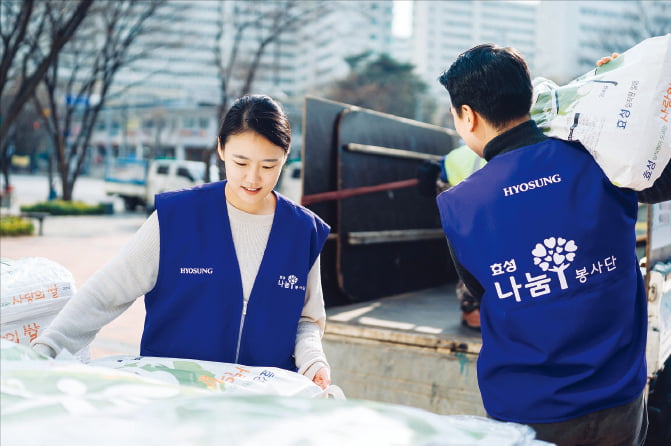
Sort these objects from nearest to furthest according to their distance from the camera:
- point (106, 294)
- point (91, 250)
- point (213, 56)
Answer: point (106, 294), point (91, 250), point (213, 56)

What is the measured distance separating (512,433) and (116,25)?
1871 centimetres

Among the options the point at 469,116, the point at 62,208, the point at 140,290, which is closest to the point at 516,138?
the point at 469,116

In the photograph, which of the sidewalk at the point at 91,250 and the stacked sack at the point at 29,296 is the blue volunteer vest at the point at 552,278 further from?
the sidewalk at the point at 91,250

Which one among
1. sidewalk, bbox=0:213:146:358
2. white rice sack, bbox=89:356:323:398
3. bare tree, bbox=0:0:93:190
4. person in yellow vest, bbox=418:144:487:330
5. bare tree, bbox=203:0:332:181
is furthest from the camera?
bare tree, bbox=203:0:332:181

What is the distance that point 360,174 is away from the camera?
4.69 metres

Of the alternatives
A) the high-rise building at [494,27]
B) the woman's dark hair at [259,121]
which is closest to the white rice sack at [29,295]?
the woman's dark hair at [259,121]

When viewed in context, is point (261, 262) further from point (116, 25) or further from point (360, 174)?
point (116, 25)

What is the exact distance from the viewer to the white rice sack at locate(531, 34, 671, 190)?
61.4 inches

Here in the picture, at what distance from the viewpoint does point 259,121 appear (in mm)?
1901

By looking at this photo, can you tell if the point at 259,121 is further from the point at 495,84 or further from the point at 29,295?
the point at 29,295

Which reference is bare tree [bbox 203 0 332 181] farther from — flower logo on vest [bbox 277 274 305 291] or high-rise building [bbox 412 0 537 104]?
high-rise building [bbox 412 0 537 104]

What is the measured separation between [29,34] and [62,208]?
6889 mm

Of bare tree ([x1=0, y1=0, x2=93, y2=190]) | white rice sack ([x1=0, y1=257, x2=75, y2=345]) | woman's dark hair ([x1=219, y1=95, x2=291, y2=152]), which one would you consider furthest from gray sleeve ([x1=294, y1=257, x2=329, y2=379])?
bare tree ([x1=0, y1=0, x2=93, y2=190])

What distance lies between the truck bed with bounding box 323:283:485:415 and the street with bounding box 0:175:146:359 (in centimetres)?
217
